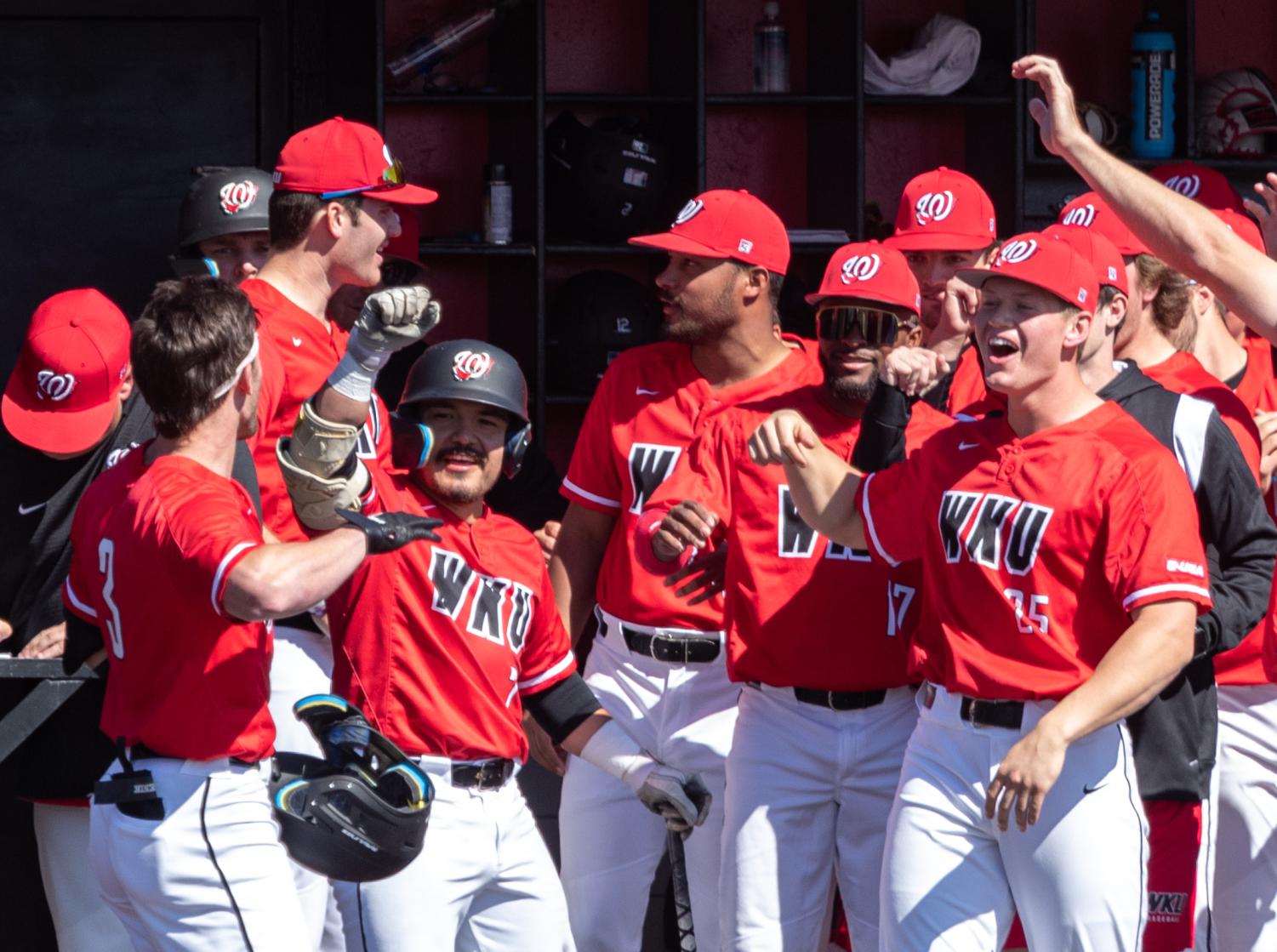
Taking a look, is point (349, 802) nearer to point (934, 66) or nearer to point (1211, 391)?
point (1211, 391)

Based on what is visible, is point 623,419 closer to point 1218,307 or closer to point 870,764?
point 870,764

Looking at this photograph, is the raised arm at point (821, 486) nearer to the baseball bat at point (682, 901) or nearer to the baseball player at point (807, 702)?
the baseball player at point (807, 702)

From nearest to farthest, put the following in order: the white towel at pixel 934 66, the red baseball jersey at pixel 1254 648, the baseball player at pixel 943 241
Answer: the red baseball jersey at pixel 1254 648
the baseball player at pixel 943 241
the white towel at pixel 934 66

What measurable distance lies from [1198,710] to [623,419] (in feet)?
5.21

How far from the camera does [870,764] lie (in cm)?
414

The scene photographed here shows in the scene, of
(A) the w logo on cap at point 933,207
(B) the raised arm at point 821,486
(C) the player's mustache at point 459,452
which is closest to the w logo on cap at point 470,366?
(C) the player's mustache at point 459,452

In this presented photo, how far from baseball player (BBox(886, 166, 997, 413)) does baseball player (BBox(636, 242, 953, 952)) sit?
0.49 m

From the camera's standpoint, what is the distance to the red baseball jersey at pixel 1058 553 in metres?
3.42

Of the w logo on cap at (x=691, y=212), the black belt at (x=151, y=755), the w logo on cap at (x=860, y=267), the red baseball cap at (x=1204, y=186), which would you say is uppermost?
the red baseball cap at (x=1204, y=186)

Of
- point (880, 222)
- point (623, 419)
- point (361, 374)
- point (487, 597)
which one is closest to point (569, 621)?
point (623, 419)

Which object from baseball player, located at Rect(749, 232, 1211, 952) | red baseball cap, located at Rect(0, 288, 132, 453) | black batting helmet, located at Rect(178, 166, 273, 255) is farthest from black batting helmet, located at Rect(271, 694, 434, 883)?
black batting helmet, located at Rect(178, 166, 273, 255)

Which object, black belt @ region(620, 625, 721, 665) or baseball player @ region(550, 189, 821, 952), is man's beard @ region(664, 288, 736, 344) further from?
black belt @ region(620, 625, 721, 665)

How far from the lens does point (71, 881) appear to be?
13.8ft

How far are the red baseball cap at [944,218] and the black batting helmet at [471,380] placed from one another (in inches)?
54.8
